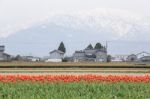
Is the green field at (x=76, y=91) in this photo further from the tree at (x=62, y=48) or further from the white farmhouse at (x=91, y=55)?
the tree at (x=62, y=48)

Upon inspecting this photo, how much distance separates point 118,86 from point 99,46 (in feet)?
458

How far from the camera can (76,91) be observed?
1678 centimetres

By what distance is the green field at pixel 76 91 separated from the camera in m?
15.3

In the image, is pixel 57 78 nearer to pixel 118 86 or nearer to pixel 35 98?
pixel 118 86

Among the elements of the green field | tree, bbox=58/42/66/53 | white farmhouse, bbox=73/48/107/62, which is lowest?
the green field

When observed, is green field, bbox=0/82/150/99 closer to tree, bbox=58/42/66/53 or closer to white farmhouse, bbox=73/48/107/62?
white farmhouse, bbox=73/48/107/62

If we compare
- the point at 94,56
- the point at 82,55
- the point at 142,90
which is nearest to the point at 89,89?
the point at 142,90

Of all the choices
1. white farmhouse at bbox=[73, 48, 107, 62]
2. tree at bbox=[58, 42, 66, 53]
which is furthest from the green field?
tree at bbox=[58, 42, 66, 53]

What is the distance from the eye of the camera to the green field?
50.1 ft

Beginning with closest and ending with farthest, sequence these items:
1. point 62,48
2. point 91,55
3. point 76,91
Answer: point 76,91 → point 91,55 → point 62,48

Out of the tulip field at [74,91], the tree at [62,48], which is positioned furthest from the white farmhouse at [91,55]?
the tulip field at [74,91]

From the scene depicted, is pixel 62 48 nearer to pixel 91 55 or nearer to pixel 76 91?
pixel 91 55

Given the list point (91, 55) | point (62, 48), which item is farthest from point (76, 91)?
point (62, 48)

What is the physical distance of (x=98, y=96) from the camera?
607 inches
